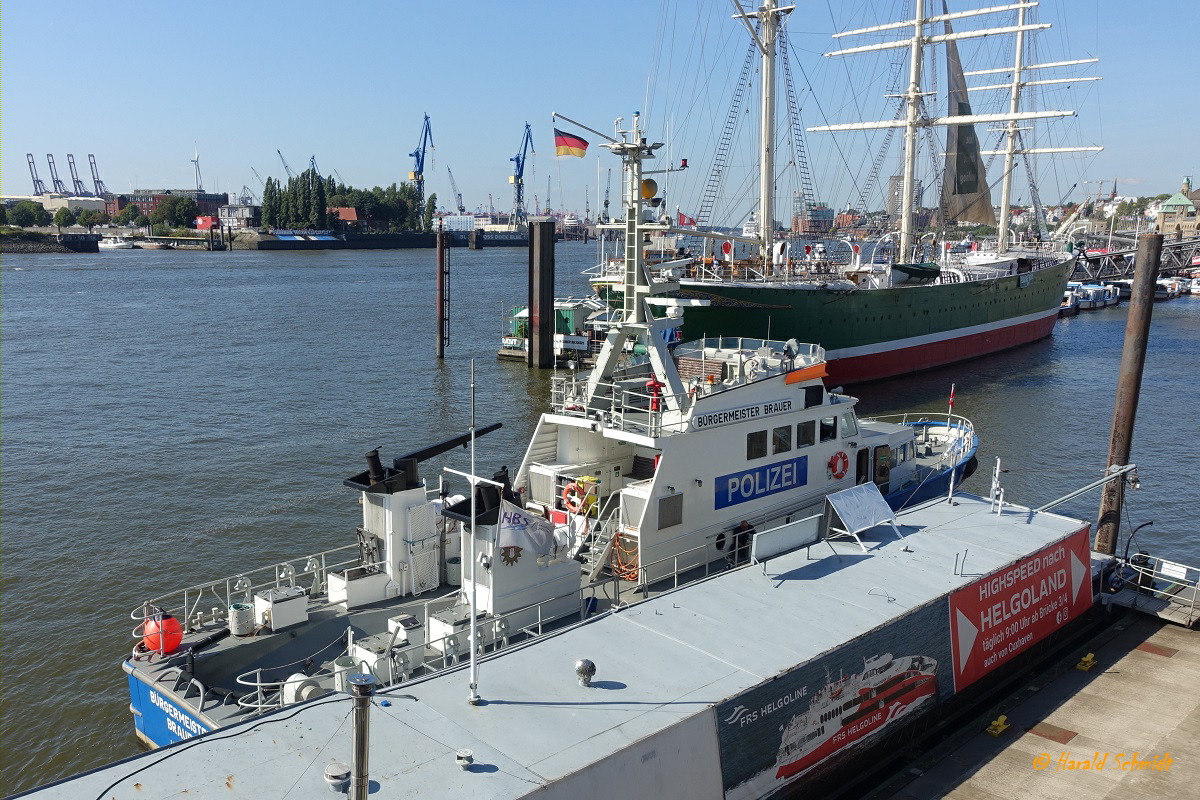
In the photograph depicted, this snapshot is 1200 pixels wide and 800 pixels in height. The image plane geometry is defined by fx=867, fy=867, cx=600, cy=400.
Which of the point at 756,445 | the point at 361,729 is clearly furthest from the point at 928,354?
the point at 361,729

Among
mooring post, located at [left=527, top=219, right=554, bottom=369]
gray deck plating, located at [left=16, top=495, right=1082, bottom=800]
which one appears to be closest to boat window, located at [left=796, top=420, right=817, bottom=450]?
gray deck plating, located at [left=16, top=495, right=1082, bottom=800]

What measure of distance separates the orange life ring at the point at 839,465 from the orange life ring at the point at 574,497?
5891 millimetres

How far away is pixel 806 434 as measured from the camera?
1848 centimetres

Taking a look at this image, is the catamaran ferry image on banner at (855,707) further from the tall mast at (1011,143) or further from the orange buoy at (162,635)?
the tall mast at (1011,143)

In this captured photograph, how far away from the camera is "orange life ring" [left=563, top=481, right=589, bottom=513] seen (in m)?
16.7

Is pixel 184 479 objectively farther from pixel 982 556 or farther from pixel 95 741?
pixel 982 556

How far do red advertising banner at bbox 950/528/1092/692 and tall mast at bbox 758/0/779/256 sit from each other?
29.0m

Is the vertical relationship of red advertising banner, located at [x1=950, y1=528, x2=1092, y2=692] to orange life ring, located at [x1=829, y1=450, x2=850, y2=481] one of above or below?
below

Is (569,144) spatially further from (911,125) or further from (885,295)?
(911,125)

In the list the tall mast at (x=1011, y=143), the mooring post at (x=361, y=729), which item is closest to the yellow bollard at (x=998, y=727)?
the mooring post at (x=361, y=729)

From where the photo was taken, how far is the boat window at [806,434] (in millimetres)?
18297

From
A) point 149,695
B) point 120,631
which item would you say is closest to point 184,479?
point 120,631

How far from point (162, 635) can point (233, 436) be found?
23.6 metres

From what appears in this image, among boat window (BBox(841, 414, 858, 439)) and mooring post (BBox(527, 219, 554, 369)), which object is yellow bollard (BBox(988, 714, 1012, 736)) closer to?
boat window (BBox(841, 414, 858, 439))
